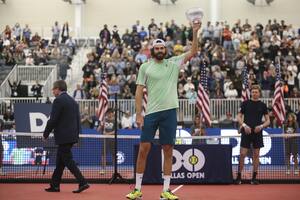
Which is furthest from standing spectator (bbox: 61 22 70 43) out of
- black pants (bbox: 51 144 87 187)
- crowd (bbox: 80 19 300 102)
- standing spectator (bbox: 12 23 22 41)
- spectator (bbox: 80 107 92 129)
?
black pants (bbox: 51 144 87 187)

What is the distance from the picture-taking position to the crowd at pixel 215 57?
90.2 ft

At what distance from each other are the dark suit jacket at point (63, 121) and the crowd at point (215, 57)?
12907 mm

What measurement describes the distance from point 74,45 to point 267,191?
24779mm

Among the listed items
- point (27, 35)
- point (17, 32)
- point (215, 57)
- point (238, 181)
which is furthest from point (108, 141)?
point (17, 32)

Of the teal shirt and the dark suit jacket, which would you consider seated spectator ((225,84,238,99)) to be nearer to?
the dark suit jacket

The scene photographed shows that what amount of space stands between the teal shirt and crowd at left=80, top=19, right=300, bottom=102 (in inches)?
584

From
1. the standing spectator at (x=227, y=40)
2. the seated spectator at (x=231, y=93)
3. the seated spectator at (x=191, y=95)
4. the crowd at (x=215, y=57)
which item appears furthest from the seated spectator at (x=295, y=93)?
the standing spectator at (x=227, y=40)

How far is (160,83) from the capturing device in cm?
1045

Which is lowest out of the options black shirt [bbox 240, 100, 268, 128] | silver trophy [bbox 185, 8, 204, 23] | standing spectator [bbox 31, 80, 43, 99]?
black shirt [bbox 240, 100, 268, 128]

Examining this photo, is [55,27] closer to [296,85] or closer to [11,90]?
[11,90]

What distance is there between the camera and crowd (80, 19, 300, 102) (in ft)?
90.2

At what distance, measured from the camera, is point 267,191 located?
40.8 ft

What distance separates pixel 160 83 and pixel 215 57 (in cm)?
2020

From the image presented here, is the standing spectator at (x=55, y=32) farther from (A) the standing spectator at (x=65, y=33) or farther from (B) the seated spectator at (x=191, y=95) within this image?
(B) the seated spectator at (x=191, y=95)
